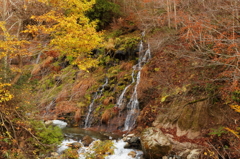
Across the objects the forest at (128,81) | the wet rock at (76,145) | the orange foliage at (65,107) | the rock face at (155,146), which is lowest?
the orange foliage at (65,107)

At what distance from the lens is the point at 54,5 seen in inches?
242

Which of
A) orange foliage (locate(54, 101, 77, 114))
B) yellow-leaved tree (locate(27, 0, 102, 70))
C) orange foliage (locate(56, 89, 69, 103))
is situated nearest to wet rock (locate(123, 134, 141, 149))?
yellow-leaved tree (locate(27, 0, 102, 70))

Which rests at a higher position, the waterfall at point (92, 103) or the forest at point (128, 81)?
the forest at point (128, 81)

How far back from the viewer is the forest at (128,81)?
5762 mm

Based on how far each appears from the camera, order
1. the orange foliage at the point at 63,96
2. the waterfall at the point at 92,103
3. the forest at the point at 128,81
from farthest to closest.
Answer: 1. the orange foliage at the point at 63,96
2. the waterfall at the point at 92,103
3. the forest at the point at 128,81

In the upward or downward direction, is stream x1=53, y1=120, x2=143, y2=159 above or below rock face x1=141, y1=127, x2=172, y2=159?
below

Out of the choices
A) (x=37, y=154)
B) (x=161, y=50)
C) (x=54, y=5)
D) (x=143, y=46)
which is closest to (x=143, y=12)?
(x=143, y=46)

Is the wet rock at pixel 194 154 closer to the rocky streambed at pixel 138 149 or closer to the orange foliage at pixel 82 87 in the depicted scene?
the rocky streambed at pixel 138 149

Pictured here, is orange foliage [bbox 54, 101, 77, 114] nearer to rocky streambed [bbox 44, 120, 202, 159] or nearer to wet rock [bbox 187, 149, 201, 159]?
rocky streambed [bbox 44, 120, 202, 159]

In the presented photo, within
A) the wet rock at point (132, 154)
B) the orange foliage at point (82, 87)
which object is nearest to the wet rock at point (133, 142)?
the wet rock at point (132, 154)

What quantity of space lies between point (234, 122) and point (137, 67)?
7.67 m

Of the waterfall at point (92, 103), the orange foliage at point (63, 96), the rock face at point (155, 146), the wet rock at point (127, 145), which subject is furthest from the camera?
the orange foliage at point (63, 96)

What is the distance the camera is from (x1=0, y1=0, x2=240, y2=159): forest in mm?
5762

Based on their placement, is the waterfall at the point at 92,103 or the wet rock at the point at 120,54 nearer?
the waterfall at the point at 92,103
